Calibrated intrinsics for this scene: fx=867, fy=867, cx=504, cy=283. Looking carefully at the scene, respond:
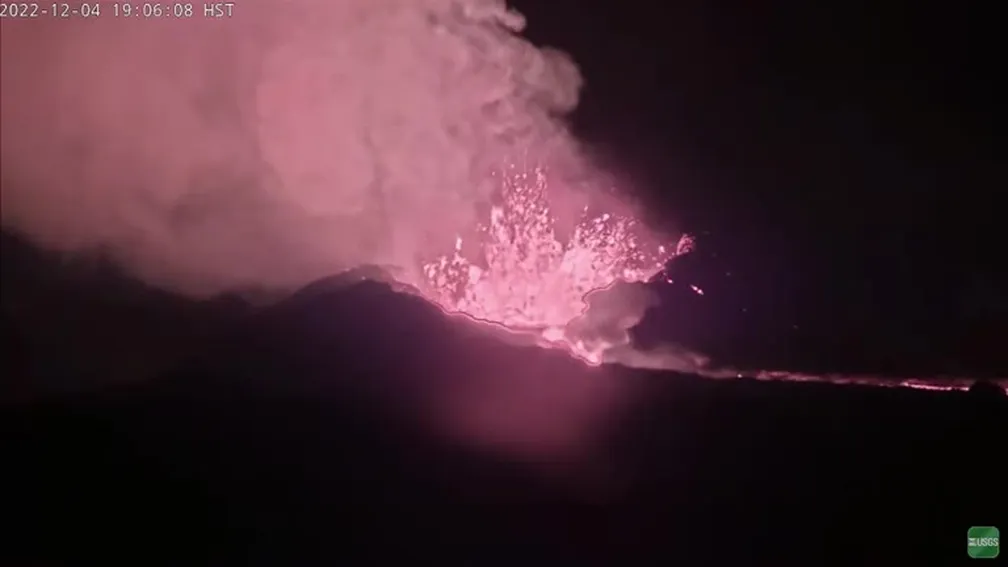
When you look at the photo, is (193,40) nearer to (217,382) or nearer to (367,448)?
(217,382)

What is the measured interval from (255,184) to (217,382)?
6.17 feet

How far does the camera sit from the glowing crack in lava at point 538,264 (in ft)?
24.5

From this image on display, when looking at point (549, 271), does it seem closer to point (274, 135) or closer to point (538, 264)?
point (538, 264)

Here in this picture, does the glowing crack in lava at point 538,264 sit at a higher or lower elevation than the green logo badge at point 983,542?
higher

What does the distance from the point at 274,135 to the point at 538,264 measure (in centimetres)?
255

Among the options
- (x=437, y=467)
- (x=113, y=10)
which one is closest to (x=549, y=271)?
(x=437, y=467)

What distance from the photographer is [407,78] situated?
745 centimetres

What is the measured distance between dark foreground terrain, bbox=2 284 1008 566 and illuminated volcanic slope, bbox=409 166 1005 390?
2.10 ft

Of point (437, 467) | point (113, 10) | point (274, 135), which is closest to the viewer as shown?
point (437, 467)

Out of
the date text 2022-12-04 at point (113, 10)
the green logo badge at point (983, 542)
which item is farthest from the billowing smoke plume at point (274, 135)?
the green logo badge at point (983, 542)

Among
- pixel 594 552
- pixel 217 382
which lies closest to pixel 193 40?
pixel 217 382

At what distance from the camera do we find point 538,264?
7676 mm

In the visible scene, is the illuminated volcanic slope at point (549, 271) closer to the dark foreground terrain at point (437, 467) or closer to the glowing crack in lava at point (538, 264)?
the glowing crack in lava at point (538, 264)

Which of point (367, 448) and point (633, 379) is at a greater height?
point (633, 379)
